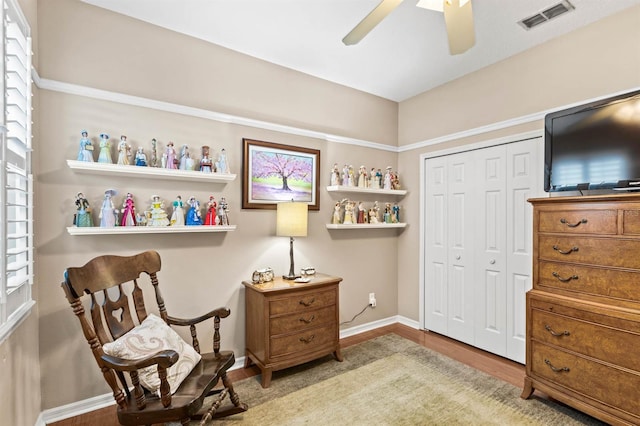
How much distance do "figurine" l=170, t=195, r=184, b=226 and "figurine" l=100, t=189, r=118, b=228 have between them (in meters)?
0.37

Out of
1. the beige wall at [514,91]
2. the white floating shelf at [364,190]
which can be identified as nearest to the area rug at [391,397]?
the beige wall at [514,91]

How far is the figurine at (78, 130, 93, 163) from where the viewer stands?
2113 mm

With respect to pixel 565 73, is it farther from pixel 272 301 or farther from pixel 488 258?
pixel 272 301

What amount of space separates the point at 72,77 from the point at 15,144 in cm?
89

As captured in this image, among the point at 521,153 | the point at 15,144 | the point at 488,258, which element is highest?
the point at 521,153

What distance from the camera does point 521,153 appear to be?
9.51 ft

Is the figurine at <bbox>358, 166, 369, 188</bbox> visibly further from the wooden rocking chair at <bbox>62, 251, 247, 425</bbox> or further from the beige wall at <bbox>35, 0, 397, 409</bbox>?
the wooden rocking chair at <bbox>62, 251, 247, 425</bbox>

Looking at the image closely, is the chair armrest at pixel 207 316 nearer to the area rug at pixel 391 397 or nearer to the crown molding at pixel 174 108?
the area rug at pixel 391 397

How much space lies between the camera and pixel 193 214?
8.25 feet

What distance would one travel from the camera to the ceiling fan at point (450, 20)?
1.67 m

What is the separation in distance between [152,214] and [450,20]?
2.33 metres

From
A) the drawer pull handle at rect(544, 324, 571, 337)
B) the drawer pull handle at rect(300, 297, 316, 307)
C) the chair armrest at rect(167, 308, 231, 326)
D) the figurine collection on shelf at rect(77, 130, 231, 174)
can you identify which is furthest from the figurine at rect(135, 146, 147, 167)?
the drawer pull handle at rect(544, 324, 571, 337)

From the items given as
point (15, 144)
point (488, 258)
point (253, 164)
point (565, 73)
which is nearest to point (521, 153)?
point (565, 73)

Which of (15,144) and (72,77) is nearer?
(15,144)
